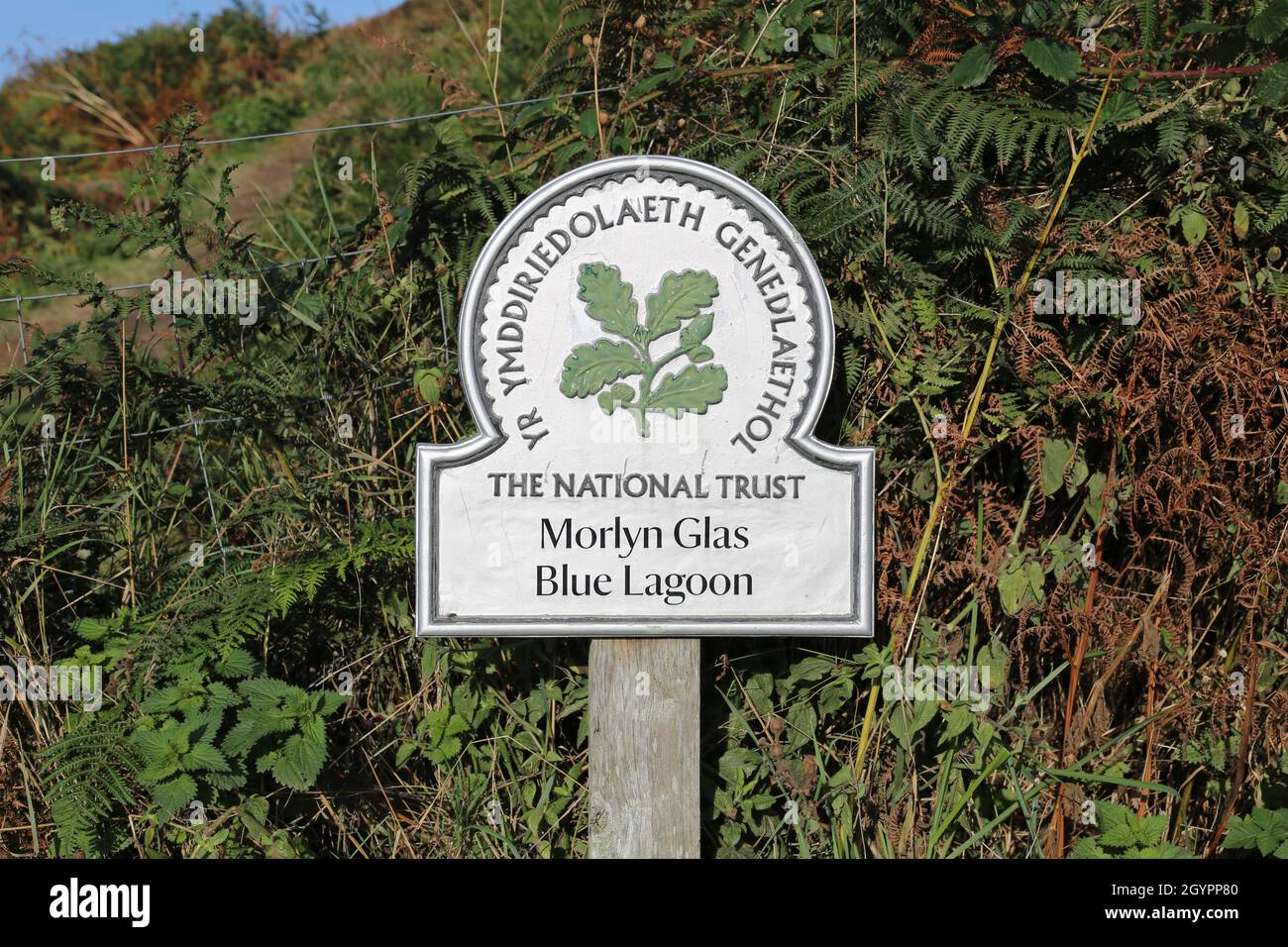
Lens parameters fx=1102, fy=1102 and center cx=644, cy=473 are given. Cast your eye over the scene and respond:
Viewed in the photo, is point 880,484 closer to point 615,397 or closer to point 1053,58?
point 615,397

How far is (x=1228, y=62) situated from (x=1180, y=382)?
960 mm

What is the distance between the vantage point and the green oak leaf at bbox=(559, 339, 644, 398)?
2811mm

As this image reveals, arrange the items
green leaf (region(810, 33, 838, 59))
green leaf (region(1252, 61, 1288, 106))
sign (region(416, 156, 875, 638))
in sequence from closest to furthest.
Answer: sign (region(416, 156, 875, 638)) → green leaf (region(1252, 61, 1288, 106)) → green leaf (region(810, 33, 838, 59))

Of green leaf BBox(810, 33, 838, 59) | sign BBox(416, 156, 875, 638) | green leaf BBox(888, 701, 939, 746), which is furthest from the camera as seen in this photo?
green leaf BBox(810, 33, 838, 59)

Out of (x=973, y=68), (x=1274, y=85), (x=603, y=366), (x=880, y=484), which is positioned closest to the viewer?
(x=603, y=366)

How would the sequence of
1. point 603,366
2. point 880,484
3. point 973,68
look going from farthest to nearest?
point 880,484
point 973,68
point 603,366

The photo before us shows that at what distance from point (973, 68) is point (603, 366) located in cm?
139

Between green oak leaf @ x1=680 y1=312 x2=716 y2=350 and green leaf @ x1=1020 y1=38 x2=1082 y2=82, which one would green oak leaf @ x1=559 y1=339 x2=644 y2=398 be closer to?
green oak leaf @ x1=680 y1=312 x2=716 y2=350

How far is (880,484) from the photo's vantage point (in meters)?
3.28

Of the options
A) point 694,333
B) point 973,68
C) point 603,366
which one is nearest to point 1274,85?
point 973,68

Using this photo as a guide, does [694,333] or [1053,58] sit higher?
[1053,58]

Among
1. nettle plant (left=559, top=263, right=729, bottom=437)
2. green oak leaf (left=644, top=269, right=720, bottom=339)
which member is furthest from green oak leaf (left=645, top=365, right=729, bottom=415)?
green oak leaf (left=644, top=269, right=720, bottom=339)

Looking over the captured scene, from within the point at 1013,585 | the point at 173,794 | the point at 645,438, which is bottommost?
the point at 173,794

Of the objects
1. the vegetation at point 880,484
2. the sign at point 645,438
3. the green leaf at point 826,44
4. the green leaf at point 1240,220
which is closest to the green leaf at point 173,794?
the vegetation at point 880,484
